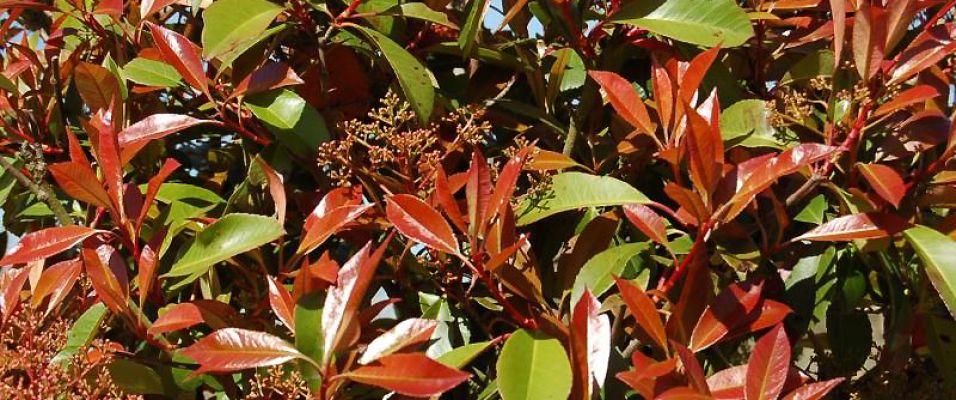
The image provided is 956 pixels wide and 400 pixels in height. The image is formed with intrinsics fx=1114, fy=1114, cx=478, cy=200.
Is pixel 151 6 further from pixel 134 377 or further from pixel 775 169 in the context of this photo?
pixel 775 169

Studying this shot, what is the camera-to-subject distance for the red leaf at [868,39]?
1227 mm

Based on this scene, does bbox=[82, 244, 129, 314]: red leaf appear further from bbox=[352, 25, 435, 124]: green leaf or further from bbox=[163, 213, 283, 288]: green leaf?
bbox=[352, 25, 435, 124]: green leaf

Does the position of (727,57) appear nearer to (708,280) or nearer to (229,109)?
(708,280)

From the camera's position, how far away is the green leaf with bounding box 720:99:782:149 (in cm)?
133

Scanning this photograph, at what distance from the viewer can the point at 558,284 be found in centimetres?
134

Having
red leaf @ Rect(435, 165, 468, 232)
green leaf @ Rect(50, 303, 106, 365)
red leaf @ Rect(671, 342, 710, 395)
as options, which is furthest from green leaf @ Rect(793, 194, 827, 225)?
green leaf @ Rect(50, 303, 106, 365)

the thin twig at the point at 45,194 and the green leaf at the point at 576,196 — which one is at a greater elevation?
the green leaf at the point at 576,196

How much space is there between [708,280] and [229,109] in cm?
67

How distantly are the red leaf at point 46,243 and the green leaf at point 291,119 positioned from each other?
251mm

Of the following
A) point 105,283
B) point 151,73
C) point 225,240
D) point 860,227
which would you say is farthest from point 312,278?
point 860,227

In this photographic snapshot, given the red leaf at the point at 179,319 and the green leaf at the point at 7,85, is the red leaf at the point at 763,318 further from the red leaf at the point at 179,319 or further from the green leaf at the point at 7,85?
the green leaf at the point at 7,85

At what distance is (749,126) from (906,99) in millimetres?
187

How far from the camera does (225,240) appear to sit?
1.24 m

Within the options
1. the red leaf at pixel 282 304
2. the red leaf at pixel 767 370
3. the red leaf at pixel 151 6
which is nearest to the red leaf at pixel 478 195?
the red leaf at pixel 282 304
